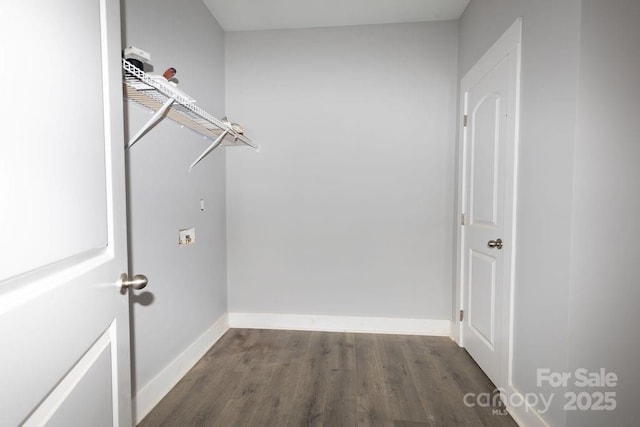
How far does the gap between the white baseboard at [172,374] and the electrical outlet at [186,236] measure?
0.75 meters

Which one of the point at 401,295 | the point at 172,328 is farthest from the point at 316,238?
the point at 172,328

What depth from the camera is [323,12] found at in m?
2.72

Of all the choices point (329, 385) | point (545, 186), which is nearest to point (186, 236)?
point (329, 385)

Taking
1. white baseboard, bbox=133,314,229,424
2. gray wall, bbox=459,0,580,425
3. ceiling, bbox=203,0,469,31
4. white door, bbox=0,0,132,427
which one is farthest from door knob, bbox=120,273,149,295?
ceiling, bbox=203,0,469,31

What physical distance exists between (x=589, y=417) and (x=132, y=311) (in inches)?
85.4

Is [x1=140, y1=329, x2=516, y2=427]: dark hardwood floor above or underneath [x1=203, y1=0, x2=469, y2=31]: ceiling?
underneath

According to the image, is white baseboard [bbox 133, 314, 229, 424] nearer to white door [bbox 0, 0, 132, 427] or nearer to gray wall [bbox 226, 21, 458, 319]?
gray wall [bbox 226, 21, 458, 319]

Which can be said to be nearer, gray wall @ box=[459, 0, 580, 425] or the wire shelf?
the wire shelf

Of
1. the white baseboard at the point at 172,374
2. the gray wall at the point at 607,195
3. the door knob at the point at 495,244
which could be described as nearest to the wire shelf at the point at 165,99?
the white baseboard at the point at 172,374

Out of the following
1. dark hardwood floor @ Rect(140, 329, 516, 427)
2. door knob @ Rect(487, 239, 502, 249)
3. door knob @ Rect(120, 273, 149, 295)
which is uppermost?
door knob @ Rect(120, 273, 149, 295)

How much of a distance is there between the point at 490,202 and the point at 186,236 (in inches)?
79.1

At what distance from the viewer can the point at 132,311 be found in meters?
1.76

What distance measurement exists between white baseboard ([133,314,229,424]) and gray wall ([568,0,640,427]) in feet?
6.90

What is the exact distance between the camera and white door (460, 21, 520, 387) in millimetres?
1911
